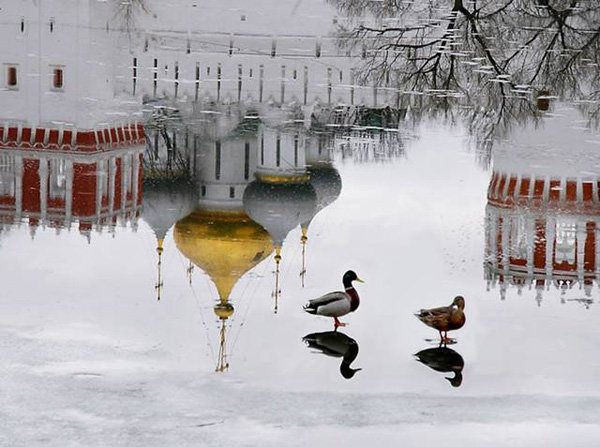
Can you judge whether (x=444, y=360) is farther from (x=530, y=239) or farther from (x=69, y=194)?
(x=69, y=194)

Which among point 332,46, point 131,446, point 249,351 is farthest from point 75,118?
point 131,446

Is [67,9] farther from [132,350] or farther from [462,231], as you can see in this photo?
[132,350]

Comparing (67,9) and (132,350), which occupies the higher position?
(67,9)

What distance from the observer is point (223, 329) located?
365 inches

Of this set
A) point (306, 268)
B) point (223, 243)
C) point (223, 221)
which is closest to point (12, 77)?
point (223, 221)

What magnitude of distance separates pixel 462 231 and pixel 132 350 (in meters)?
3.63

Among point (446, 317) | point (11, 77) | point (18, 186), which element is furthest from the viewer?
point (11, 77)

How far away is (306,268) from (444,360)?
214cm

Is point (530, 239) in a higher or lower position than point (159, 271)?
higher

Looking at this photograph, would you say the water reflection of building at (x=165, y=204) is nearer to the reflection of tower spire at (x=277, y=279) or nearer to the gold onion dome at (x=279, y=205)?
the gold onion dome at (x=279, y=205)

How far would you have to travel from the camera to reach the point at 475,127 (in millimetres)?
15586

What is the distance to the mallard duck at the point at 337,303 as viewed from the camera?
920 centimetres

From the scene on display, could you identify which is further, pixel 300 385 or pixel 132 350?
pixel 132 350

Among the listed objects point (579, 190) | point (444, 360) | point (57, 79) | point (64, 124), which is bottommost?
point (444, 360)
